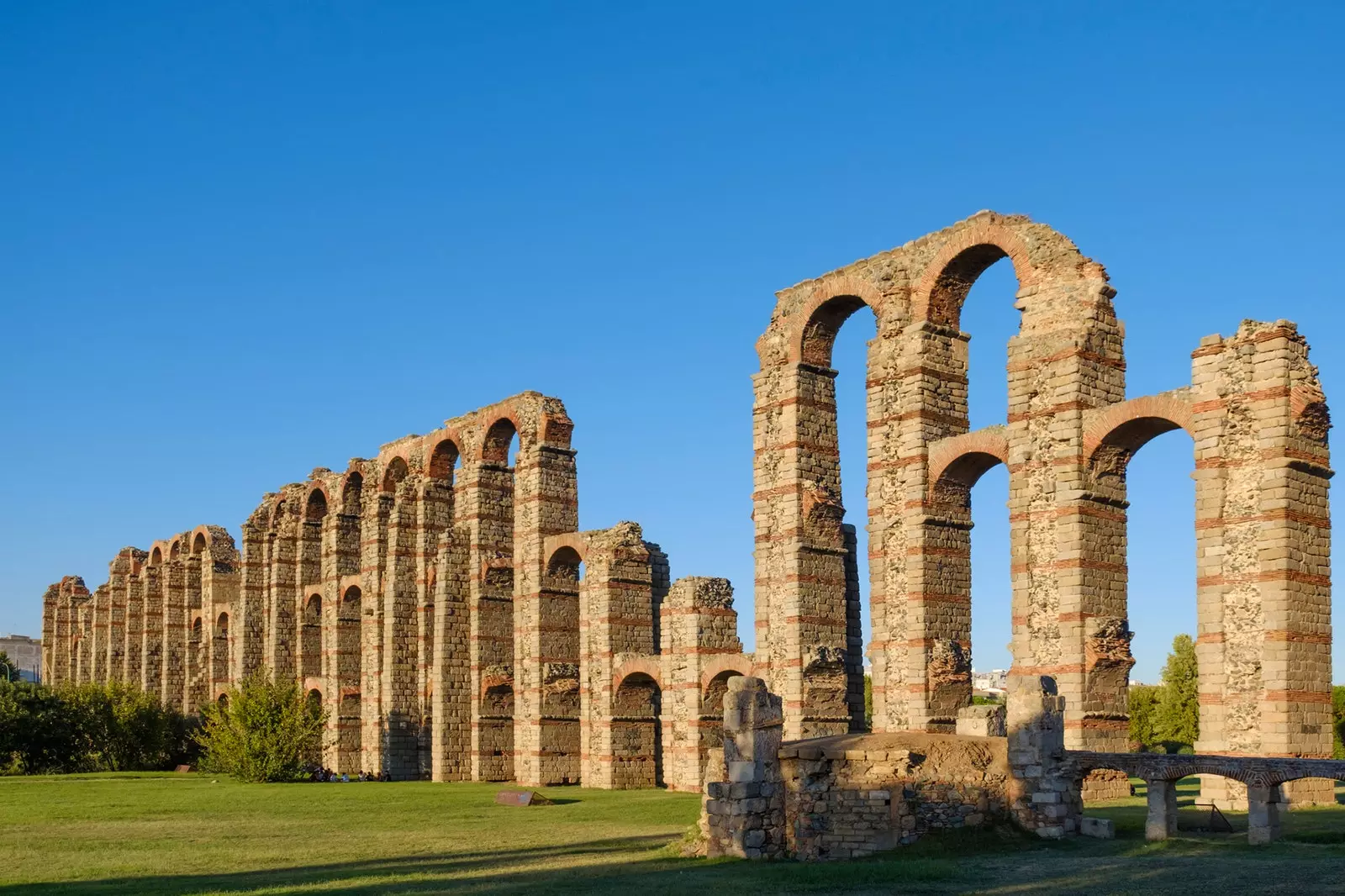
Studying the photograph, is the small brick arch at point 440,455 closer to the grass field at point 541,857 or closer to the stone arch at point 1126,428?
the grass field at point 541,857

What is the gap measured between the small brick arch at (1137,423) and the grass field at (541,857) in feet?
19.3

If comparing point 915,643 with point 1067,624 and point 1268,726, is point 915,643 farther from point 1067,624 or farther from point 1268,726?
point 1268,726

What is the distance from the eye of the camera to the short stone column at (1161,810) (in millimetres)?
16531

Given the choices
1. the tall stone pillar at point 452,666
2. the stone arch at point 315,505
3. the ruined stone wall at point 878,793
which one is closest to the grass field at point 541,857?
the ruined stone wall at point 878,793

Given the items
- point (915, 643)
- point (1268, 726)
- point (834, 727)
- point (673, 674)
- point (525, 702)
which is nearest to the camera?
point (1268, 726)

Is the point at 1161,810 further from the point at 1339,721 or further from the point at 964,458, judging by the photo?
the point at 1339,721

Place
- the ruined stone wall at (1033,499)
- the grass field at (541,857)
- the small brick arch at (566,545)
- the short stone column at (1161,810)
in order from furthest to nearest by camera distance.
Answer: the small brick arch at (566,545) → the ruined stone wall at (1033,499) → the short stone column at (1161,810) → the grass field at (541,857)

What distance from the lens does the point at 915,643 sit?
26.3 meters

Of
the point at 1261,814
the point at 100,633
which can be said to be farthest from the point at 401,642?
the point at 100,633

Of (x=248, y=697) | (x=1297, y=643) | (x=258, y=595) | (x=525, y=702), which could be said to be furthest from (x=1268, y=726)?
(x=258, y=595)

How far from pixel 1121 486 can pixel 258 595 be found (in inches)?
1460

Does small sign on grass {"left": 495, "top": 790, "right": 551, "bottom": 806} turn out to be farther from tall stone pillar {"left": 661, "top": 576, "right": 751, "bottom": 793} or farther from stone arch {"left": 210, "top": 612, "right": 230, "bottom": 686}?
stone arch {"left": 210, "top": 612, "right": 230, "bottom": 686}

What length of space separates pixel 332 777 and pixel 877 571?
20.7m

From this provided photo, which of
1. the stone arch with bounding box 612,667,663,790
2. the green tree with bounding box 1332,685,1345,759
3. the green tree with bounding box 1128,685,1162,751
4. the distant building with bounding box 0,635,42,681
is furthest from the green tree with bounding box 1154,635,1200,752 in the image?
the distant building with bounding box 0,635,42,681
